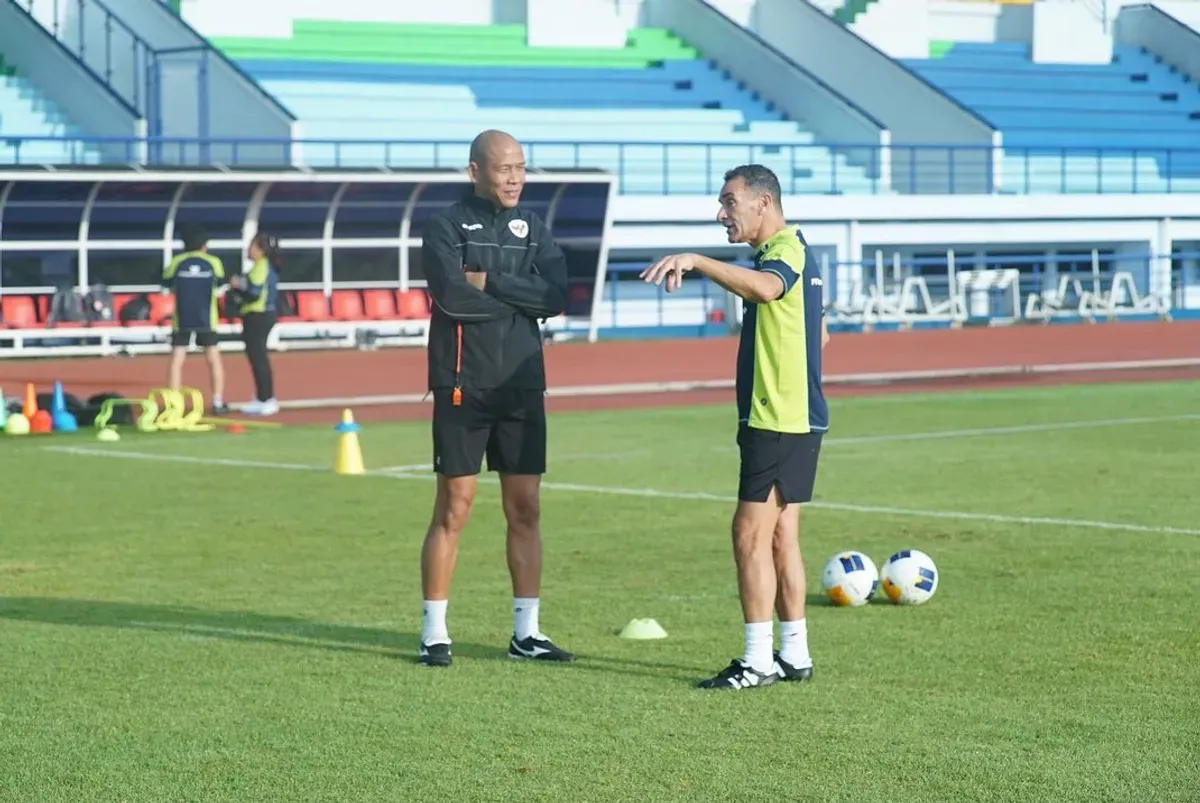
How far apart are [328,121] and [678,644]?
108 ft

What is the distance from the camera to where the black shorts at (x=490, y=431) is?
27.4 feet

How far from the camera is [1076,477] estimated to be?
1522cm

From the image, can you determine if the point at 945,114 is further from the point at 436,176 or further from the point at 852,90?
the point at 436,176

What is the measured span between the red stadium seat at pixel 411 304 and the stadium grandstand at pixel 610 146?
0.15 feet

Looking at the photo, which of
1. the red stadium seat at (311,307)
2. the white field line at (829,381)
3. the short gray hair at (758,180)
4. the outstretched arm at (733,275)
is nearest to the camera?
the outstretched arm at (733,275)

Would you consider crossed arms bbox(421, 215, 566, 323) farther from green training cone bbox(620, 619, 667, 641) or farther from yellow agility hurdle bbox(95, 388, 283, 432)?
yellow agility hurdle bbox(95, 388, 283, 432)

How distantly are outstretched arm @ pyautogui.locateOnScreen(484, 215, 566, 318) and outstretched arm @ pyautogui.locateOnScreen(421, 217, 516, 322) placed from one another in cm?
6

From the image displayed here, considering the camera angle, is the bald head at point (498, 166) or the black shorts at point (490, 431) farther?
the black shorts at point (490, 431)

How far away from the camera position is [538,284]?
27.2 feet

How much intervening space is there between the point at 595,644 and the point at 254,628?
1603mm

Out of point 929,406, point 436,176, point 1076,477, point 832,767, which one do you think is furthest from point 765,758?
point 436,176

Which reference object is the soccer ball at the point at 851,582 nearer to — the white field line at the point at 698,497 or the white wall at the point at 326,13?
the white field line at the point at 698,497

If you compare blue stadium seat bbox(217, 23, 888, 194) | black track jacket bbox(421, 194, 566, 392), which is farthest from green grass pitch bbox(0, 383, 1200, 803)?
blue stadium seat bbox(217, 23, 888, 194)

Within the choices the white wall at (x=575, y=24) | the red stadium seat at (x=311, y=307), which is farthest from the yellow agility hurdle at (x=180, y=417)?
the white wall at (x=575, y=24)
